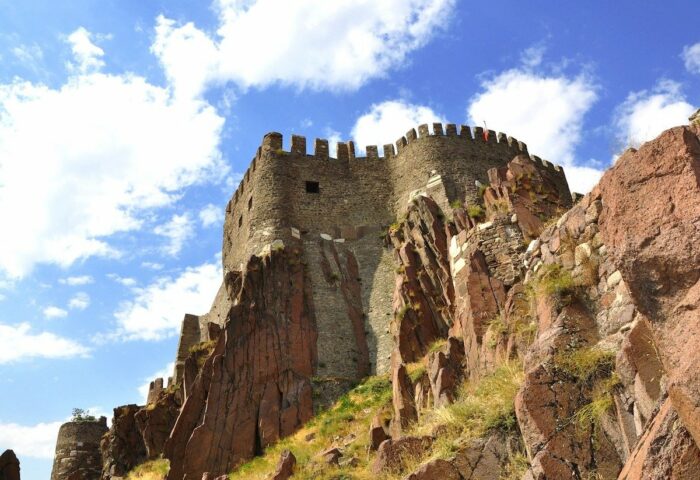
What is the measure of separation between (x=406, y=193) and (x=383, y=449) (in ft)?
63.0

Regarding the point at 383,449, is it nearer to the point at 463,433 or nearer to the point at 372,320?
the point at 463,433

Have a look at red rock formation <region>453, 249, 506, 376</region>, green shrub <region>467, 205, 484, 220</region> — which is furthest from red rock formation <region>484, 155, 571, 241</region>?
red rock formation <region>453, 249, 506, 376</region>

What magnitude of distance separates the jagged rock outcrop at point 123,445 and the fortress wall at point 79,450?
663 centimetres

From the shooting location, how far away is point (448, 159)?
2891 cm

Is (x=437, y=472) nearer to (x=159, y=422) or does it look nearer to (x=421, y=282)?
(x=421, y=282)

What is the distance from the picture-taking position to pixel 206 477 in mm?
17969

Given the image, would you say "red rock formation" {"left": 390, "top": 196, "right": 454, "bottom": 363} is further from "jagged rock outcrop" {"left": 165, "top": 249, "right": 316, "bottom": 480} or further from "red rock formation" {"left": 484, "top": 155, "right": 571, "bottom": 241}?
"red rock formation" {"left": 484, "top": 155, "right": 571, "bottom": 241}

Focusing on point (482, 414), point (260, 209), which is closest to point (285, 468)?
point (482, 414)

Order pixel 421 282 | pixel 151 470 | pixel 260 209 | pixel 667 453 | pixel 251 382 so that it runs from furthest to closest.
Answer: pixel 260 209, pixel 151 470, pixel 421 282, pixel 251 382, pixel 667 453

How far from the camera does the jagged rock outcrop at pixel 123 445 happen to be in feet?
85.9

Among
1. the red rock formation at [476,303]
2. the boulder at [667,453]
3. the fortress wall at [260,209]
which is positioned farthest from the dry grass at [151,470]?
the boulder at [667,453]

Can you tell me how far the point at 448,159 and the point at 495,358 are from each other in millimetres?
18549

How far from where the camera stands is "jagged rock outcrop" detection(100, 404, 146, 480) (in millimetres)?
26188

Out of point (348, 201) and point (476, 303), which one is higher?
point (348, 201)
